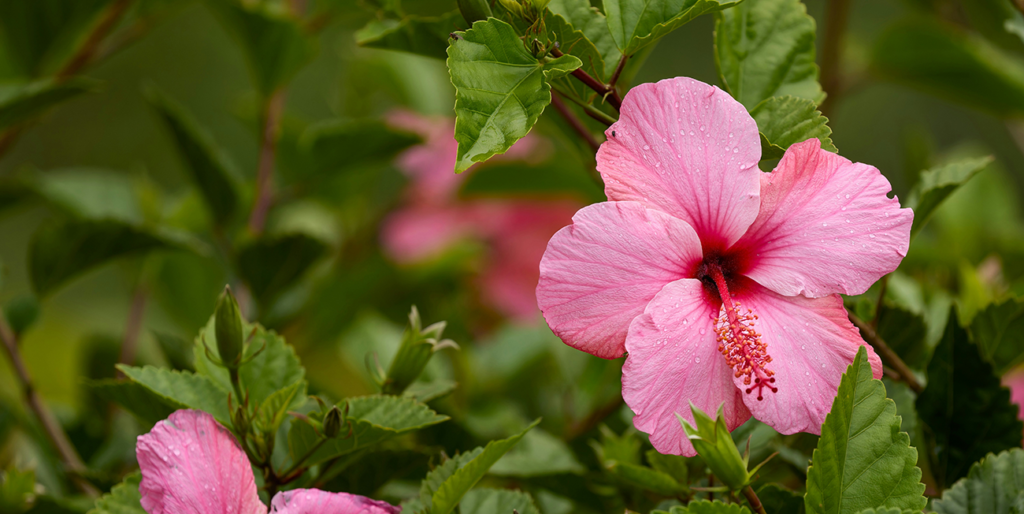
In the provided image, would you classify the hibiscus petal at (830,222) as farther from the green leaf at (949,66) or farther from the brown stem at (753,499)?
the green leaf at (949,66)

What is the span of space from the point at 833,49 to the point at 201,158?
93 centimetres

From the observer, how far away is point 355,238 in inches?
54.4

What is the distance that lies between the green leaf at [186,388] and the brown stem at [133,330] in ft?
1.76

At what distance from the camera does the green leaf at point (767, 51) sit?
22.7 inches

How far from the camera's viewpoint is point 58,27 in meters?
0.90

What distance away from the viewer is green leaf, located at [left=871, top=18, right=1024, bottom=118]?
1102mm

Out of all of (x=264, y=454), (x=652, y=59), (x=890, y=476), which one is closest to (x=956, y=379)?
(x=890, y=476)

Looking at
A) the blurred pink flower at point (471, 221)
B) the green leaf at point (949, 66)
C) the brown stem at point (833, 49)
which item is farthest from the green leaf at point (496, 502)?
the green leaf at point (949, 66)

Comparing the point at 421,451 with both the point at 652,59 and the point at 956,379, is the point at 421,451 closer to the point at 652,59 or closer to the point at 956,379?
the point at 956,379

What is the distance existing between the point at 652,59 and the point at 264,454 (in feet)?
11.0

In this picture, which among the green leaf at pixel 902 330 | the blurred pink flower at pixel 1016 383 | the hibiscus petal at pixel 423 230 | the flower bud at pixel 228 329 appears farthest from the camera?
the hibiscus petal at pixel 423 230

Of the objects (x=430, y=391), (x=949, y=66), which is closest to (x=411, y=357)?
(x=430, y=391)

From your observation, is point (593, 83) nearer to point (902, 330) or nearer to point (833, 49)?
point (902, 330)

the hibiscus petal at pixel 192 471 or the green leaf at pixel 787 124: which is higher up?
the green leaf at pixel 787 124
